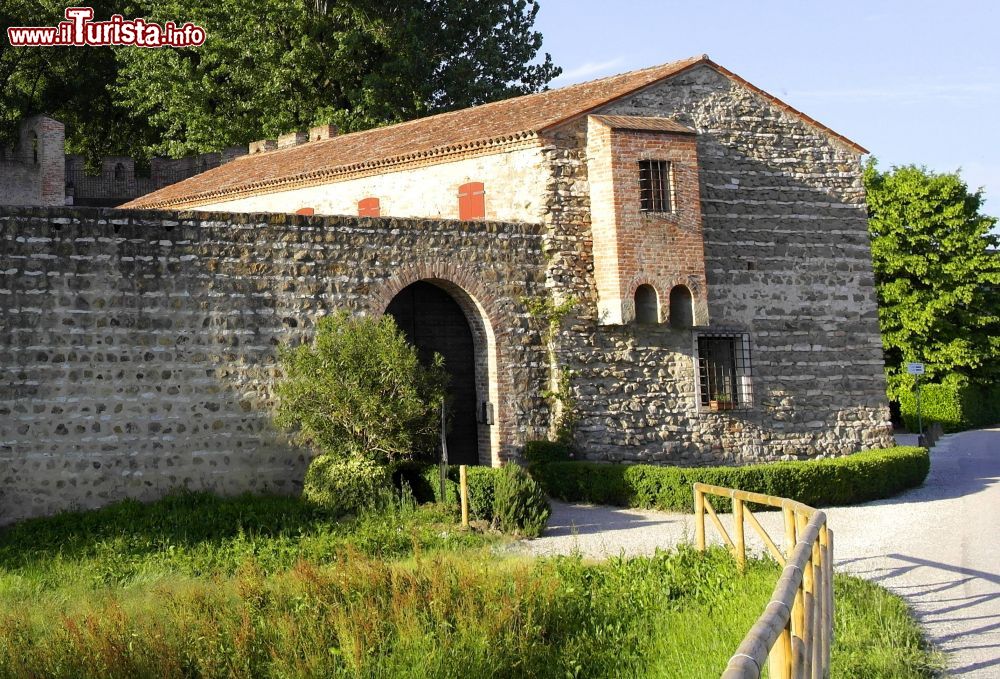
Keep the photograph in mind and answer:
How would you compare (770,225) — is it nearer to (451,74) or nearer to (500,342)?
(500,342)

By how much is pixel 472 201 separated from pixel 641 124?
11.4 ft

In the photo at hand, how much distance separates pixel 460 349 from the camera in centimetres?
1838

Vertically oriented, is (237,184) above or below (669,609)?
above

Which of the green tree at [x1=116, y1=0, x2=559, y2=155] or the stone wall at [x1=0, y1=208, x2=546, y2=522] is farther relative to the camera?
the green tree at [x1=116, y1=0, x2=559, y2=155]

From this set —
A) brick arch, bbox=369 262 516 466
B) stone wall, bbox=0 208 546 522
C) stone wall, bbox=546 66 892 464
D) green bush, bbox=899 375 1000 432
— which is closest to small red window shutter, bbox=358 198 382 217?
brick arch, bbox=369 262 516 466

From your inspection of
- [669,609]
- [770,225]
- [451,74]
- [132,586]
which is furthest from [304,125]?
[669,609]

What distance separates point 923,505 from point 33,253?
46.2ft

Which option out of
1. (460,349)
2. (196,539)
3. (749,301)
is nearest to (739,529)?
(196,539)

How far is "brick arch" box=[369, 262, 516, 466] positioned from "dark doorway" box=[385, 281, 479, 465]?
0.15 metres

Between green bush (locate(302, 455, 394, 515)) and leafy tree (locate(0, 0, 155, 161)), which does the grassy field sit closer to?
green bush (locate(302, 455, 394, 515))

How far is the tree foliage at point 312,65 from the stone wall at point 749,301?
15.9 metres

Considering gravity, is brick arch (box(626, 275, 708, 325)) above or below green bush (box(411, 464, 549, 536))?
above

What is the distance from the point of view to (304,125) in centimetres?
3478

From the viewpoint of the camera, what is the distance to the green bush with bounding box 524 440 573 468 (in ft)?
58.1
